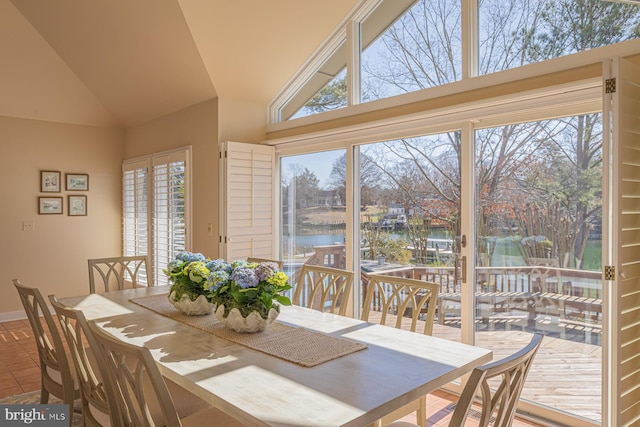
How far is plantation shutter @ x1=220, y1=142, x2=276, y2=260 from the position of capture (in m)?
4.29

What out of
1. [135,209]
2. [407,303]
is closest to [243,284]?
[407,303]

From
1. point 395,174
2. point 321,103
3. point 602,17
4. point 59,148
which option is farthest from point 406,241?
point 59,148

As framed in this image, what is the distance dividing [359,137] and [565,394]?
235 centimetres

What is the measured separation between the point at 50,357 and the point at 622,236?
9.79ft

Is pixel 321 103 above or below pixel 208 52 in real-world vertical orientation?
below

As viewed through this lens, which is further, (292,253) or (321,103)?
(292,253)

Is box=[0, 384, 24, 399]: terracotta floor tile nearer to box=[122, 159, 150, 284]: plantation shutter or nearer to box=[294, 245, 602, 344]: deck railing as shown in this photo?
box=[122, 159, 150, 284]: plantation shutter

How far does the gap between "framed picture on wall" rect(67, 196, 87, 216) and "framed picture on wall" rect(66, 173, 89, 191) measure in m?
0.11

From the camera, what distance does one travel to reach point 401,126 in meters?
3.49

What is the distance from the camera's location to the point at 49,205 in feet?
17.9

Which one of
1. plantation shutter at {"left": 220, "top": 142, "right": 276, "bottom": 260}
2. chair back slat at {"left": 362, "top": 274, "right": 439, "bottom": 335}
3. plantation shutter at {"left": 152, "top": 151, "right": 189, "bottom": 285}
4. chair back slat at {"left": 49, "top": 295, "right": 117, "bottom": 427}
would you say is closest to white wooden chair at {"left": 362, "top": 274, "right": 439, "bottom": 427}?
chair back slat at {"left": 362, "top": 274, "right": 439, "bottom": 335}

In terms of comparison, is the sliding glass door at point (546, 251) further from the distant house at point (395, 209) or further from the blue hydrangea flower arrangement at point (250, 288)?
the blue hydrangea flower arrangement at point (250, 288)

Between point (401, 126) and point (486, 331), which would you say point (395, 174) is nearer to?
point (401, 126)

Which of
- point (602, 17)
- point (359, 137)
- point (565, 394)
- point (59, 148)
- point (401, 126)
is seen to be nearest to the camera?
point (602, 17)
